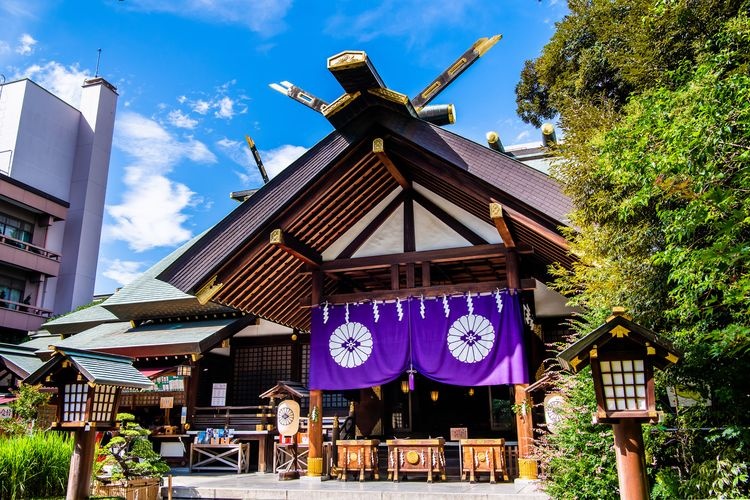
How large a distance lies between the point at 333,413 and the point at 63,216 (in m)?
21.0

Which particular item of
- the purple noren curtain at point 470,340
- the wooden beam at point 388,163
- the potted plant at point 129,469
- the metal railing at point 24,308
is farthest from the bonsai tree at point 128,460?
the metal railing at point 24,308

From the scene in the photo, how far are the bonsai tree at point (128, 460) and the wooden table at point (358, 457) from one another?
3.32 metres

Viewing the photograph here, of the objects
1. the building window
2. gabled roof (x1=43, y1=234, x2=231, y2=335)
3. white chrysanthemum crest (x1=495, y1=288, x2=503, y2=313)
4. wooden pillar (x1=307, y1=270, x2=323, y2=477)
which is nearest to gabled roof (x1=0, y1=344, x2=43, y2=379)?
gabled roof (x1=43, y1=234, x2=231, y2=335)

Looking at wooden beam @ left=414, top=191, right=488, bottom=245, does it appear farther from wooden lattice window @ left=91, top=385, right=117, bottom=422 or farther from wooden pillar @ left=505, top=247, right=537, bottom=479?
wooden lattice window @ left=91, top=385, right=117, bottom=422

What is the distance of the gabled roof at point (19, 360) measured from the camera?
15266 millimetres

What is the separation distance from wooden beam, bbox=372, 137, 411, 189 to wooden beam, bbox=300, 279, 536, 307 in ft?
7.18

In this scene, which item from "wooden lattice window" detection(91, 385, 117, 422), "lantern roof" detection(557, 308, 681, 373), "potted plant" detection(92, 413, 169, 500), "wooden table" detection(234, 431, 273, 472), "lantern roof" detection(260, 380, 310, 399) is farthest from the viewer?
"wooden table" detection(234, 431, 273, 472)

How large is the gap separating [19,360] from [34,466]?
33.3 feet

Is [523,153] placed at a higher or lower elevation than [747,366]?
higher

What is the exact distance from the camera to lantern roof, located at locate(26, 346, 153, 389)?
254 inches

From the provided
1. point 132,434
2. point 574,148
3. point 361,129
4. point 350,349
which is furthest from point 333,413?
point 574,148

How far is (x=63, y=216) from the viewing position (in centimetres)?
2780

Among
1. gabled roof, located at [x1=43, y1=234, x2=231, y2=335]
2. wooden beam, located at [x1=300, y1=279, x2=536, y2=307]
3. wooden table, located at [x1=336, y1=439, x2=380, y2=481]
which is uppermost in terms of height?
gabled roof, located at [x1=43, y1=234, x2=231, y2=335]

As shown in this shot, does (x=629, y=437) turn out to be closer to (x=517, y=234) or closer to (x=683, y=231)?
(x=683, y=231)
